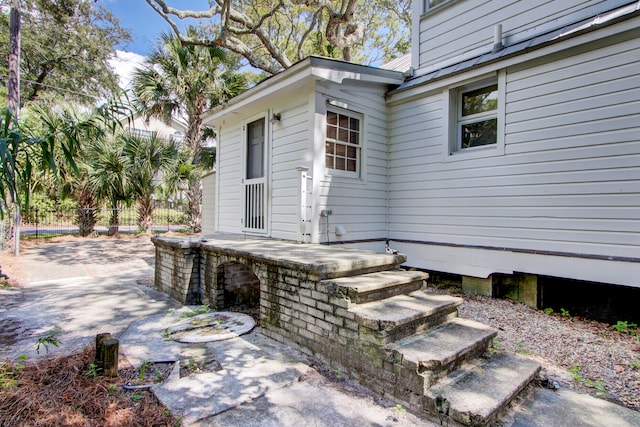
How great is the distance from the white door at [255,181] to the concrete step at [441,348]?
407cm

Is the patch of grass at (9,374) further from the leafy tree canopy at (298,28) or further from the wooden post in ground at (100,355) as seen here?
the leafy tree canopy at (298,28)

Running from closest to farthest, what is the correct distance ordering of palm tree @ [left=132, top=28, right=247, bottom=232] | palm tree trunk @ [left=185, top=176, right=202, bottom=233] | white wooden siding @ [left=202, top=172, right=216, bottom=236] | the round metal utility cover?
the round metal utility cover
white wooden siding @ [left=202, top=172, right=216, bottom=236]
palm tree @ [left=132, top=28, right=247, bottom=232]
palm tree trunk @ [left=185, top=176, right=202, bottom=233]

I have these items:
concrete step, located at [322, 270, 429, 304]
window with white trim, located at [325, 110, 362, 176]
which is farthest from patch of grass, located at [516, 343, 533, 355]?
window with white trim, located at [325, 110, 362, 176]

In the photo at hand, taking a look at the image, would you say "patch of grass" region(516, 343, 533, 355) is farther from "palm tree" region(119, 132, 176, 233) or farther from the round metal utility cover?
"palm tree" region(119, 132, 176, 233)

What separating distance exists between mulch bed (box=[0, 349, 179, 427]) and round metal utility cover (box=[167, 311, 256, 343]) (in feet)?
2.99

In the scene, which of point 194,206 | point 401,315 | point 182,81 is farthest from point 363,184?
point 194,206

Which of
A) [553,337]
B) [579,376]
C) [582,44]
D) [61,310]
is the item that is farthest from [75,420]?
[582,44]

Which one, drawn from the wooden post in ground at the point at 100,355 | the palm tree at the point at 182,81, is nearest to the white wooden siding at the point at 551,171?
the wooden post in ground at the point at 100,355

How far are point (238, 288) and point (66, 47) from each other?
1779 centimetres

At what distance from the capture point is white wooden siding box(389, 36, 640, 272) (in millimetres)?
3861

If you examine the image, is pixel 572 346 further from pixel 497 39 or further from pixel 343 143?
pixel 497 39

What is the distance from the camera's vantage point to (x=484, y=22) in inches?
214

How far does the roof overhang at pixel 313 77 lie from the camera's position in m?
5.00

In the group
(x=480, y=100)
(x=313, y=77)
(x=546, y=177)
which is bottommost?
(x=546, y=177)
